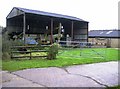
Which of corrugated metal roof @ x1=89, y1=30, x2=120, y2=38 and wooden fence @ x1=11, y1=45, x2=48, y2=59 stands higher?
corrugated metal roof @ x1=89, y1=30, x2=120, y2=38

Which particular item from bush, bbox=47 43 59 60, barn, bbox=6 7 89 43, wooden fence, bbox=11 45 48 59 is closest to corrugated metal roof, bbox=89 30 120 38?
barn, bbox=6 7 89 43

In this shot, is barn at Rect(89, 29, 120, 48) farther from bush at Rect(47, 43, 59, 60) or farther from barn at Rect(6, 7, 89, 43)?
bush at Rect(47, 43, 59, 60)

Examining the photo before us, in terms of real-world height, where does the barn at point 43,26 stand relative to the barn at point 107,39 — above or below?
above

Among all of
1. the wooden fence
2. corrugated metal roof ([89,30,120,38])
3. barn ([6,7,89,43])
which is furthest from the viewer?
corrugated metal roof ([89,30,120,38])

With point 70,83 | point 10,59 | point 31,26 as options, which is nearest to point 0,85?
point 70,83

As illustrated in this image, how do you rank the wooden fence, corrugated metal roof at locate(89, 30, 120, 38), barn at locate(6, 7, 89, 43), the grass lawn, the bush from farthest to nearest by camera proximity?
corrugated metal roof at locate(89, 30, 120, 38)
barn at locate(6, 7, 89, 43)
the bush
the wooden fence
the grass lawn

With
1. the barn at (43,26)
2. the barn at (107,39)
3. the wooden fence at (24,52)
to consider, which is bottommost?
the wooden fence at (24,52)

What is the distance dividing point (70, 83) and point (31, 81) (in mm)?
1290

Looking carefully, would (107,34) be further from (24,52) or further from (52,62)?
(52,62)

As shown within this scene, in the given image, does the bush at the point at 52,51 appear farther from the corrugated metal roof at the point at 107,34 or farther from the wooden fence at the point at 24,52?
the corrugated metal roof at the point at 107,34

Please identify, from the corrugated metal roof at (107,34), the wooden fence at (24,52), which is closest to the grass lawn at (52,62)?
the wooden fence at (24,52)

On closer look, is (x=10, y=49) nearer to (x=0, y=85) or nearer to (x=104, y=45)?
(x=0, y=85)

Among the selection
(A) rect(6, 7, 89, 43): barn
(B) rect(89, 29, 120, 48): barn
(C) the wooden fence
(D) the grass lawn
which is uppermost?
(A) rect(6, 7, 89, 43): barn

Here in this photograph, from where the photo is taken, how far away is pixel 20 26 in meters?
35.3
